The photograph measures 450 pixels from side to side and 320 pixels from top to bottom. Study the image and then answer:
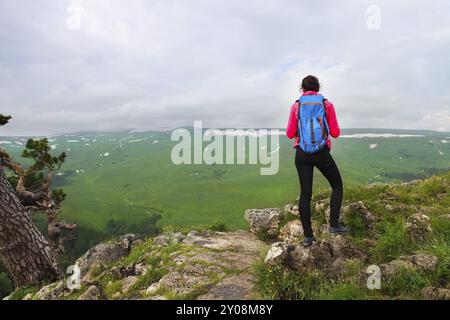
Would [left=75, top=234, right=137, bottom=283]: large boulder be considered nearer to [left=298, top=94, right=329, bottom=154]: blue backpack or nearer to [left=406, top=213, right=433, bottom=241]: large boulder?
[left=298, top=94, right=329, bottom=154]: blue backpack

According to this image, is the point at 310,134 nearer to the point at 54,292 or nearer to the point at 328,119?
the point at 328,119

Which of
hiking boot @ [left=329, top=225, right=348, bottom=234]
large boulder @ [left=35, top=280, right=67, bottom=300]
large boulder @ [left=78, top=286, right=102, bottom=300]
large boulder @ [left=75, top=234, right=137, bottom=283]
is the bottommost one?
large boulder @ [left=75, top=234, right=137, bottom=283]

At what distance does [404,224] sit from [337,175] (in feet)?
7.29

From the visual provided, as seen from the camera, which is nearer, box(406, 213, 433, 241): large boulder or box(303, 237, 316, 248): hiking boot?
box(303, 237, 316, 248): hiking boot

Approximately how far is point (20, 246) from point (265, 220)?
8.88 m

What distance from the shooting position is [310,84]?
7988 mm

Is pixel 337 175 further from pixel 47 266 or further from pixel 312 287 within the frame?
pixel 47 266

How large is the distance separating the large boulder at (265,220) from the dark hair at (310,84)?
20.0ft

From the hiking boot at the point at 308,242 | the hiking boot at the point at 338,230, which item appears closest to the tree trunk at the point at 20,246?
the hiking boot at the point at 308,242

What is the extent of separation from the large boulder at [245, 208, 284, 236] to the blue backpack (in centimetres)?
548

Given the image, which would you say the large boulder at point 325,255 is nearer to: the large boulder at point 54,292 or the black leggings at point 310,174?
the black leggings at point 310,174

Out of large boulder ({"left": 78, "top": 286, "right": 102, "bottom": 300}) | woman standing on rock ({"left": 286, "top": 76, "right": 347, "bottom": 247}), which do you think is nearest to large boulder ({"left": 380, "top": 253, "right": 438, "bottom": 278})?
woman standing on rock ({"left": 286, "top": 76, "right": 347, "bottom": 247})

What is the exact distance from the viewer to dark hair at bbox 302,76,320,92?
7.99 metres
